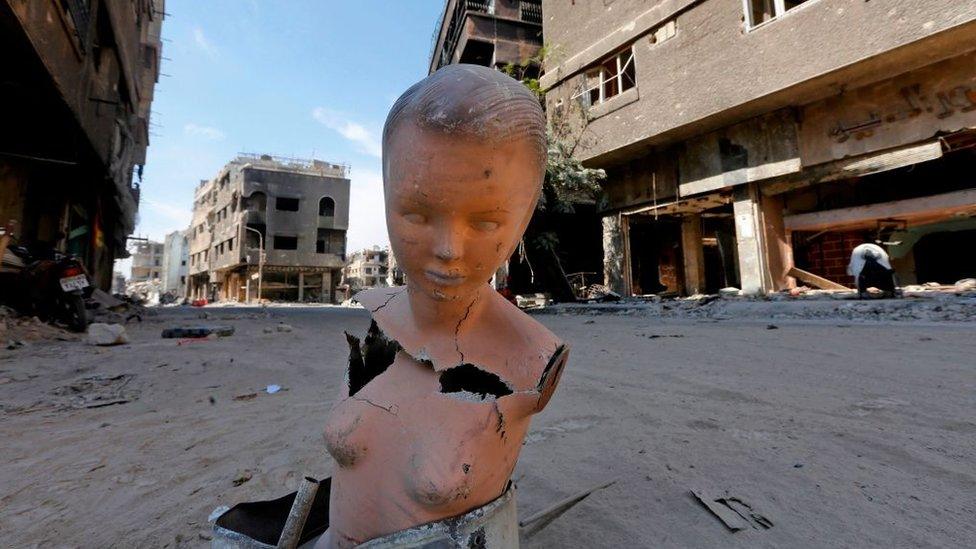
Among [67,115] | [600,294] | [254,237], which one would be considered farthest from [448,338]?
[254,237]

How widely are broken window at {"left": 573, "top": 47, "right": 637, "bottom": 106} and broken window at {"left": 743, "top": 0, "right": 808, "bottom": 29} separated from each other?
2692 millimetres

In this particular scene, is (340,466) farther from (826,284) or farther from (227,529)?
(826,284)

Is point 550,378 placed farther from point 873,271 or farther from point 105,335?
point 873,271

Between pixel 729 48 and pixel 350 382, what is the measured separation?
32.6ft

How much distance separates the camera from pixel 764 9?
830 cm

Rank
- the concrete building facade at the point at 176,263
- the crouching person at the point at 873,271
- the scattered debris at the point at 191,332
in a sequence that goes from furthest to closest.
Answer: the concrete building facade at the point at 176,263 → the crouching person at the point at 873,271 → the scattered debris at the point at 191,332

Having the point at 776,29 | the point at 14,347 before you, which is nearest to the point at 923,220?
the point at 776,29

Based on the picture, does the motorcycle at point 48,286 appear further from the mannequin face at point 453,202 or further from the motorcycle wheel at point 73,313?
the mannequin face at point 453,202

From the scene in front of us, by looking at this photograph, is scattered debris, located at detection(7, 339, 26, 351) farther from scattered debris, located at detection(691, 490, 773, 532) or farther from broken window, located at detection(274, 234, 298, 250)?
broken window, located at detection(274, 234, 298, 250)

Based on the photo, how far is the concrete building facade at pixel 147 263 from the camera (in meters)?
60.0

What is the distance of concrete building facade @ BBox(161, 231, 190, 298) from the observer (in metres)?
50.0

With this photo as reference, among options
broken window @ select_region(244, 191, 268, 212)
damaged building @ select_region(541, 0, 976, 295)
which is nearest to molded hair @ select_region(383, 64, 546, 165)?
damaged building @ select_region(541, 0, 976, 295)

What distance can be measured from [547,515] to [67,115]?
31.4ft

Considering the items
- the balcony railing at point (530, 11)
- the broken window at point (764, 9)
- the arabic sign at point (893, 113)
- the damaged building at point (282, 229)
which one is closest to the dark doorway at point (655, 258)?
the arabic sign at point (893, 113)
